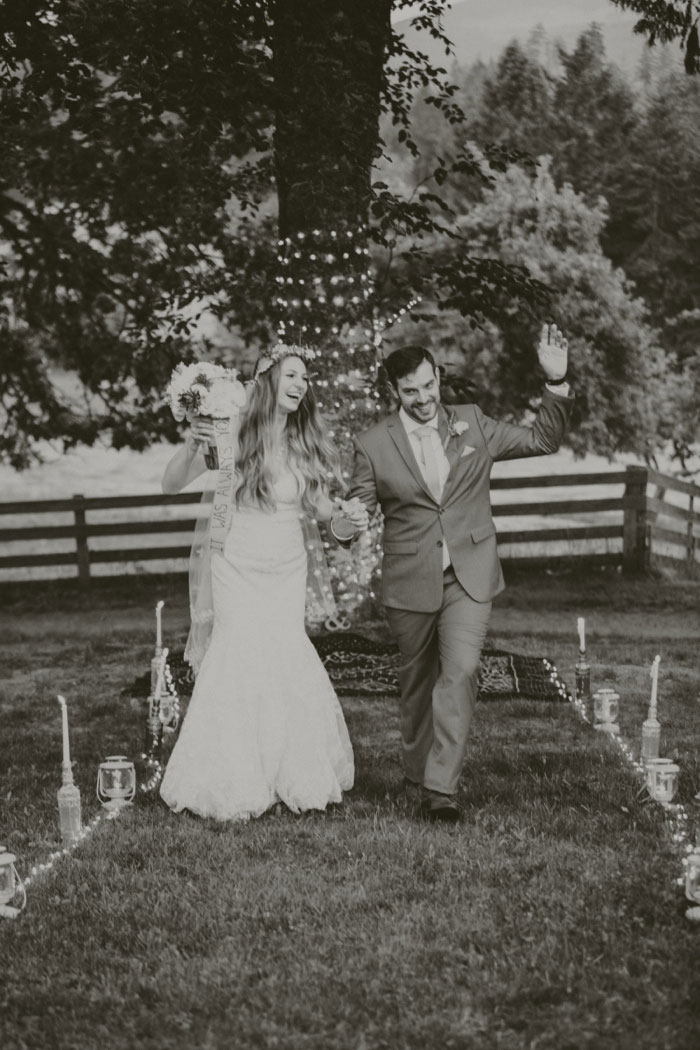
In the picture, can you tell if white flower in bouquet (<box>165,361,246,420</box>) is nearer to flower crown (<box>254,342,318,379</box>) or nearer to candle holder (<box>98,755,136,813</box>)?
flower crown (<box>254,342,318,379</box>)

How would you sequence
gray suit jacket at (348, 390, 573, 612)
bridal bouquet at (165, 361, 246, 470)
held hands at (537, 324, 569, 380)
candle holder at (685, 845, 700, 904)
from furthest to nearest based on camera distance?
bridal bouquet at (165, 361, 246, 470) < gray suit jacket at (348, 390, 573, 612) < held hands at (537, 324, 569, 380) < candle holder at (685, 845, 700, 904)

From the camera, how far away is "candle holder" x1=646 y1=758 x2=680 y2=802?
5.95m

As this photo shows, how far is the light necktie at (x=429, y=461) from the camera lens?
6.24m

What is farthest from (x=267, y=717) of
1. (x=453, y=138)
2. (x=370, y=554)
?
(x=453, y=138)

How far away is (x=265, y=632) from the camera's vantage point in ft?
21.0

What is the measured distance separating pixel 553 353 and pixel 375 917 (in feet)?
8.64

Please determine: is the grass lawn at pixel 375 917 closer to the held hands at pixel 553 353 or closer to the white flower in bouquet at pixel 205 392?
the white flower in bouquet at pixel 205 392

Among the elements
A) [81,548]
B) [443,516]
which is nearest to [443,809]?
[443,516]

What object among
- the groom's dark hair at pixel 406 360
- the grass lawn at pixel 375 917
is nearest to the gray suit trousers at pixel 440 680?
the grass lawn at pixel 375 917

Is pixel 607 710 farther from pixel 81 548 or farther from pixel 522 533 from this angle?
pixel 81 548

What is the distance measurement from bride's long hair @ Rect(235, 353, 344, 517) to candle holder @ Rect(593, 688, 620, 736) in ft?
7.52

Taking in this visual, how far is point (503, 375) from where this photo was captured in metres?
21.7

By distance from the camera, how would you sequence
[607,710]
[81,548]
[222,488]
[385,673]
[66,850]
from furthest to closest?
[81,548] → [385,673] → [607,710] → [222,488] → [66,850]

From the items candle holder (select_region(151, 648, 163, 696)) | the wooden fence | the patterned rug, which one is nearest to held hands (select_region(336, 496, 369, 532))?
candle holder (select_region(151, 648, 163, 696))
